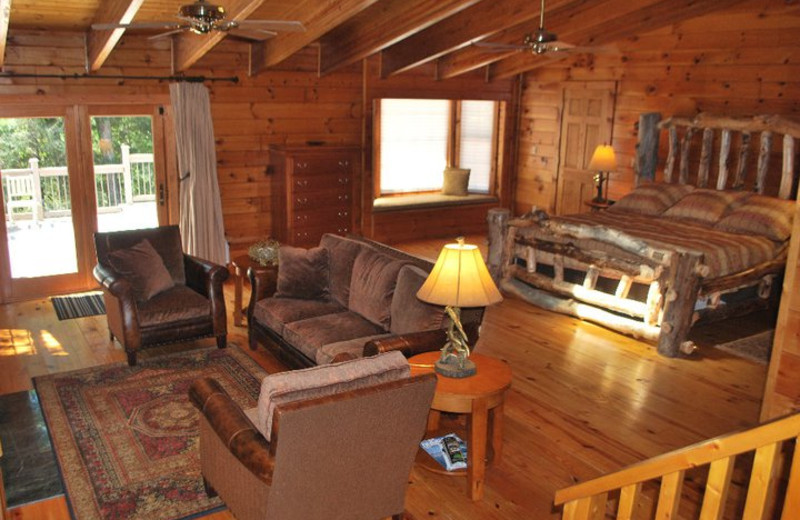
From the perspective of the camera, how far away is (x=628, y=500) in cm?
208

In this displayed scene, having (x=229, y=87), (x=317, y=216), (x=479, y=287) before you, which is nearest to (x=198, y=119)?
(x=229, y=87)

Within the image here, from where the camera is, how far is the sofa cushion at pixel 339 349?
14.6ft

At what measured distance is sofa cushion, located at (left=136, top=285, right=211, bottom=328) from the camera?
17.4 feet

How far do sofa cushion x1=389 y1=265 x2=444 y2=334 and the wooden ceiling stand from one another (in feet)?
7.62

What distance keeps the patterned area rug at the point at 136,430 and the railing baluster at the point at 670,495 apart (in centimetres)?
240

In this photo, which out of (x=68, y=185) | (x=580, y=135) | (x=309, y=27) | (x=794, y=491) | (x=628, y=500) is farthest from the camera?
(x=580, y=135)

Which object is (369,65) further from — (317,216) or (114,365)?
(114,365)

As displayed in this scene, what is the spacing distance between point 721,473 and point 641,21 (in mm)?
6865

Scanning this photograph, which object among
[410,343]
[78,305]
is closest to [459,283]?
[410,343]

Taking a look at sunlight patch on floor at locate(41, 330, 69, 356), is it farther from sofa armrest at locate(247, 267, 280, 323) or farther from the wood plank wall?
the wood plank wall

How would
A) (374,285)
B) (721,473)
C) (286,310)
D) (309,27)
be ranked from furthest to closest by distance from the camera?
(309,27) → (286,310) → (374,285) → (721,473)

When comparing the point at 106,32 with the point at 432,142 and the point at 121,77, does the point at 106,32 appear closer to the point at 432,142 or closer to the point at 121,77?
the point at 121,77

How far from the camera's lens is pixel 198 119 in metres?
7.47

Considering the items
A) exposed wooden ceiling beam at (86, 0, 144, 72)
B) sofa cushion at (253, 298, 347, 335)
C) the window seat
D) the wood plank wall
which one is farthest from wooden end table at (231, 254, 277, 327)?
the wood plank wall
